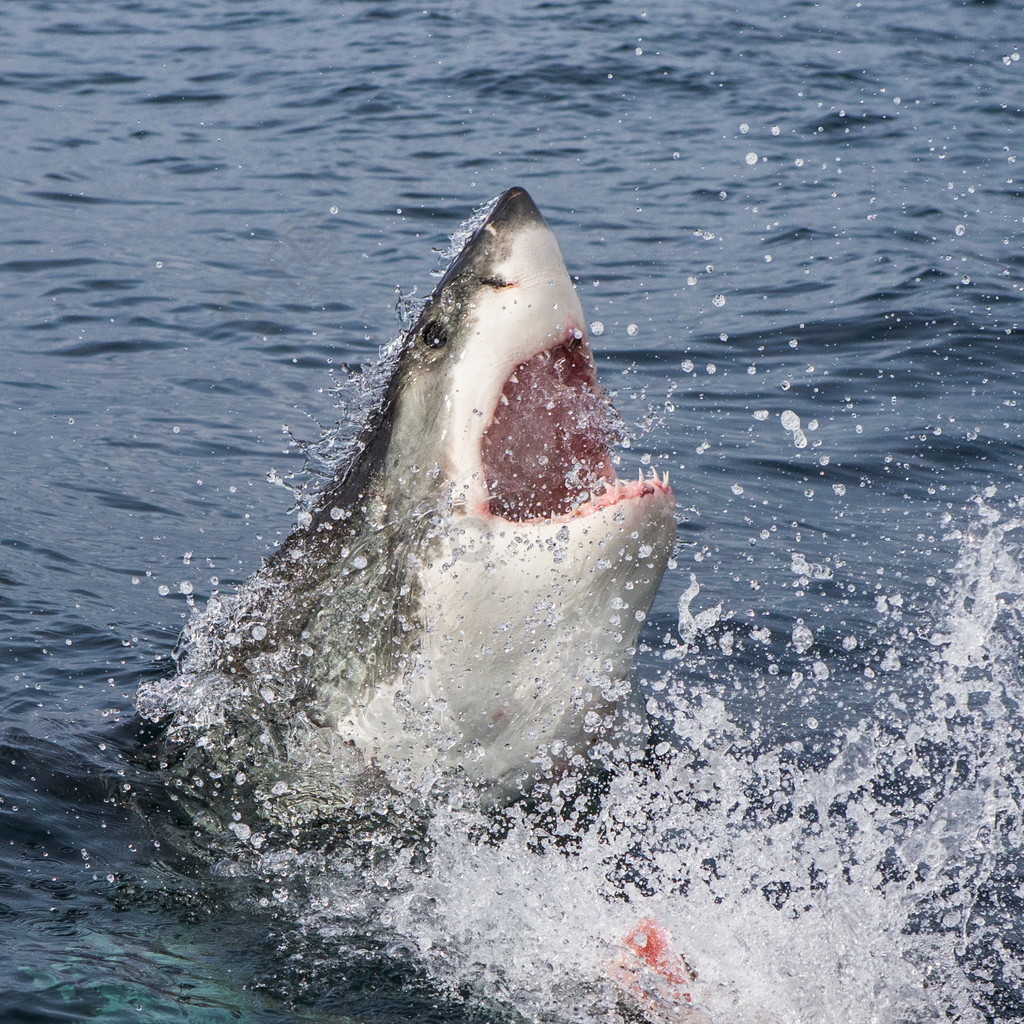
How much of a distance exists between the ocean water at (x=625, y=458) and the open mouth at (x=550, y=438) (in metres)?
0.60

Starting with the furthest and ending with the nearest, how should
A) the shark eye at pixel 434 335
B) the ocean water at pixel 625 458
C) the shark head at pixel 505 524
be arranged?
the ocean water at pixel 625 458
the shark eye at pixel 434 335
the shark head at pixel 505 524

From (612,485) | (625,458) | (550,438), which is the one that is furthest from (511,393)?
(625,458)

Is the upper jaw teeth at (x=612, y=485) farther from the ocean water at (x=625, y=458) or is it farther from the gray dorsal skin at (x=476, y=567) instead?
the ocean water at (x=625, y=458)

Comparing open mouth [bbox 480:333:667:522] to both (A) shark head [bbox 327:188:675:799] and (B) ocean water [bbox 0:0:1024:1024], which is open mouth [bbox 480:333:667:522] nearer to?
(A) shark head [bbox 327:188:675:799]

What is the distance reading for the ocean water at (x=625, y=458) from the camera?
3234 mm

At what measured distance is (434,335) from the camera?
316cm

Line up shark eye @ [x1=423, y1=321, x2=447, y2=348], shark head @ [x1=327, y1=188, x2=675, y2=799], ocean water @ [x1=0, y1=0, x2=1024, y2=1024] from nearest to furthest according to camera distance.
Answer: shark head @ [x1=327, y1=188, x2=675, y2=799] < shark eye @ [x1=423, y1=321, x2=447, y2=348] < ocean water @ [x1=0, y1=0, x2=1024, y2=1024]

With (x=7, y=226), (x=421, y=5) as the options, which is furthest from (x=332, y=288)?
(x=421, y=5)

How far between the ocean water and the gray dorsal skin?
0.89ft

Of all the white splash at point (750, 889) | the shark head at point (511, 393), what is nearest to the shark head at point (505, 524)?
the shark head at point (511, 393)

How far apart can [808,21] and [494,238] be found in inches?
561

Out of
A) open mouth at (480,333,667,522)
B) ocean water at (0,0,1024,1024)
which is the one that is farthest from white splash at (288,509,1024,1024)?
open mouth at (480,333,667,522)

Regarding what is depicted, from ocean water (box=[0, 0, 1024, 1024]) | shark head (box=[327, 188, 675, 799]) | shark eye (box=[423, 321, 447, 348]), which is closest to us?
shark head (box=[327, 188, 675, 799])

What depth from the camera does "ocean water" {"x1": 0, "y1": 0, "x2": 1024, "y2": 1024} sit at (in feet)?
10.6
